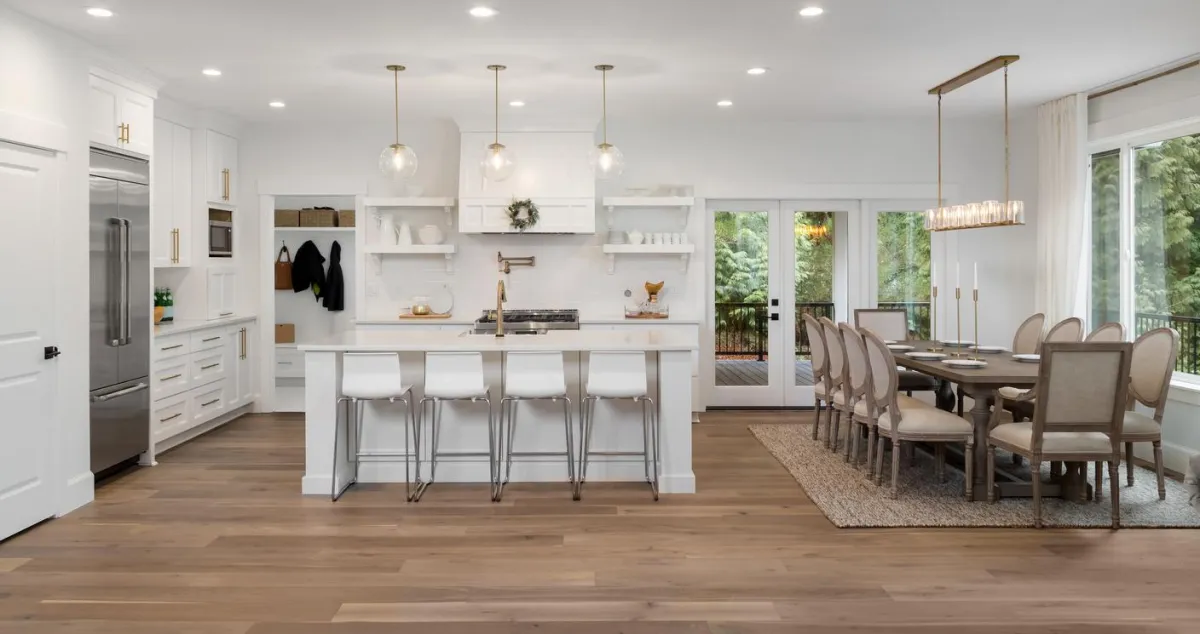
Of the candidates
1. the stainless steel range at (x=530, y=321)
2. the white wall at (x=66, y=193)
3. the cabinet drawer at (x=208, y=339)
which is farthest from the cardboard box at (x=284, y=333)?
the white wall at (x=66, y=193)

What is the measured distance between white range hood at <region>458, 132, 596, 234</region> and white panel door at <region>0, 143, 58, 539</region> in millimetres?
3337

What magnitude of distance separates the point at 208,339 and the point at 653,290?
12.1 feet

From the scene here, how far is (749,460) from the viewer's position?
18.7ft

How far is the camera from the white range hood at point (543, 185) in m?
7.19

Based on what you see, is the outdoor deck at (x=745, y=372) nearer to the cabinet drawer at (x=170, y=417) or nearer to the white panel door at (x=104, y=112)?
the cabinet drawer at (x=170, y=417)

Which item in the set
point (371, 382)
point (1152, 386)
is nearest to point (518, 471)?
point (371, 382)

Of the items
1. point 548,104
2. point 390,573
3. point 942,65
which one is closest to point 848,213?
point 942,65

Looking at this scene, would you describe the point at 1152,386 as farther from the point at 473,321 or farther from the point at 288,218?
the point at 288,218

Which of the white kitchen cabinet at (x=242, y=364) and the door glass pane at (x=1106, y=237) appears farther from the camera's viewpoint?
the white kitchen cabinet at (x=242, y=364)

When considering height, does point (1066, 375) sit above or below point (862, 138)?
below

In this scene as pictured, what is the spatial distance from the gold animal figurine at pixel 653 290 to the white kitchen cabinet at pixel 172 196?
3.76 meters

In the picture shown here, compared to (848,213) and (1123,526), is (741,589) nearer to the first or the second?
(1123,526)

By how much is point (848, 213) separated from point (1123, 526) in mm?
4174

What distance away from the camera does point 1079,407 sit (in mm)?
4121
